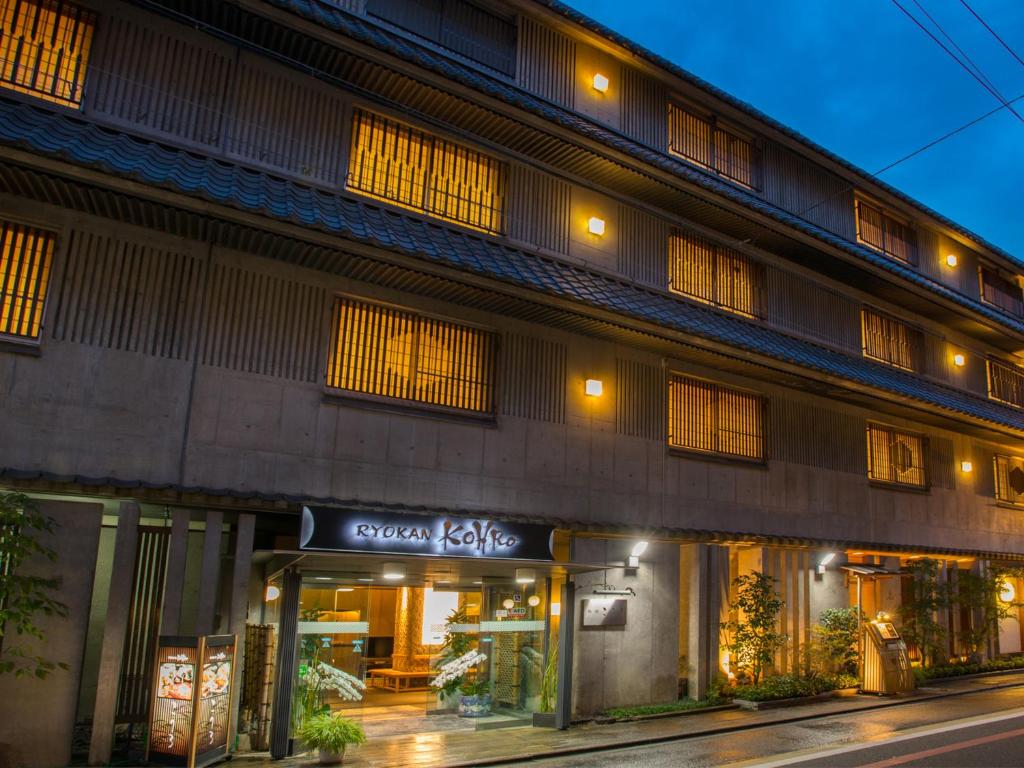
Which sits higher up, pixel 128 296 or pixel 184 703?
pixel 128 296

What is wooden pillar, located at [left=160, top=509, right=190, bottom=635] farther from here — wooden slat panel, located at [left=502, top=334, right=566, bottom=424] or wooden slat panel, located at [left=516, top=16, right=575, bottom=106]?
wooden slat panel, located at [left=516, top=16, right=575, bottom=106]

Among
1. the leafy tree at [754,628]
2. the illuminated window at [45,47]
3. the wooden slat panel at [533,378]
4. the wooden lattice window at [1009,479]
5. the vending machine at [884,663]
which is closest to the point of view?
the illuminated window at [45,47]

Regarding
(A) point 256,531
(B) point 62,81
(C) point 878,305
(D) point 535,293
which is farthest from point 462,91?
(C) point 878,305

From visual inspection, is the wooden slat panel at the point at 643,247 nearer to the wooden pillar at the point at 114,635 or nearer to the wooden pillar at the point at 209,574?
the wooden pillar at the point at 209,574

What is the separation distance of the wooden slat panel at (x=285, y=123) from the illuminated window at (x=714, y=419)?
9.04 meters

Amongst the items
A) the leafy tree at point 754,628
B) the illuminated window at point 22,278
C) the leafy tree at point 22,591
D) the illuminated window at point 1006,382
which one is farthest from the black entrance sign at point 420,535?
the illuminated window at point 1006,382

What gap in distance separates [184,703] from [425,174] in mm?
9925

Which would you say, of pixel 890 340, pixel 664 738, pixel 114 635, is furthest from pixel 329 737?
pixel 890 340

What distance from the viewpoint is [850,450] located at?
21578 millimetres

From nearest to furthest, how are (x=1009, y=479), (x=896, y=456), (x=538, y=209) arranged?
(x=538, y=209), (x=896, y=456), (x=1009, y=479)

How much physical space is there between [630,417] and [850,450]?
8.22 meters

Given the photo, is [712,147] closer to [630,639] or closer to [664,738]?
[630,639]

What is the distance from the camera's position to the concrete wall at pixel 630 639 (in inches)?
598

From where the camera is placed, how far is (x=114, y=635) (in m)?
10.6
